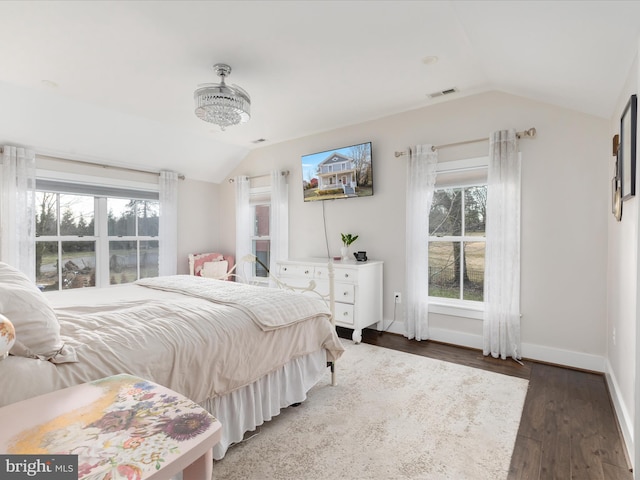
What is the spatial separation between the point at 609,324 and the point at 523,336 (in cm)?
66

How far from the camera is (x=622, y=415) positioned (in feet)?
6.61

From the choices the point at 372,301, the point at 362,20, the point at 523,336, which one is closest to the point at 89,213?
the point at 372,301

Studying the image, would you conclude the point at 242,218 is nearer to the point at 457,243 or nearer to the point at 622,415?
the point at 457,243

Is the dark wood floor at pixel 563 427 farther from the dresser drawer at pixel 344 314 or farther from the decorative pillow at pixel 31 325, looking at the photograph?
the decorative pillow at pixel 31 325

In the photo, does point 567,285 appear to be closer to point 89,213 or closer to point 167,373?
point 167,373

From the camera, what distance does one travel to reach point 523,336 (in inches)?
124

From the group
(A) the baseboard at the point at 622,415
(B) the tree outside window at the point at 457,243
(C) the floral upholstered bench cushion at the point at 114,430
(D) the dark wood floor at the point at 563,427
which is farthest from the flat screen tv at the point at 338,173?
(C) the floral upholstered bench cushion at the point at 114,430

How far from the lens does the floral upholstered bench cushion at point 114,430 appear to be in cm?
70

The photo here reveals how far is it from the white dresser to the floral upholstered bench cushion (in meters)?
2.72

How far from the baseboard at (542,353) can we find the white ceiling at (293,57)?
79.9 inches

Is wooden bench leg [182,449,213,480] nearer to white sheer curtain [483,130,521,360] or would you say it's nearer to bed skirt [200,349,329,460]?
bed skirt [200,349,329,460]
